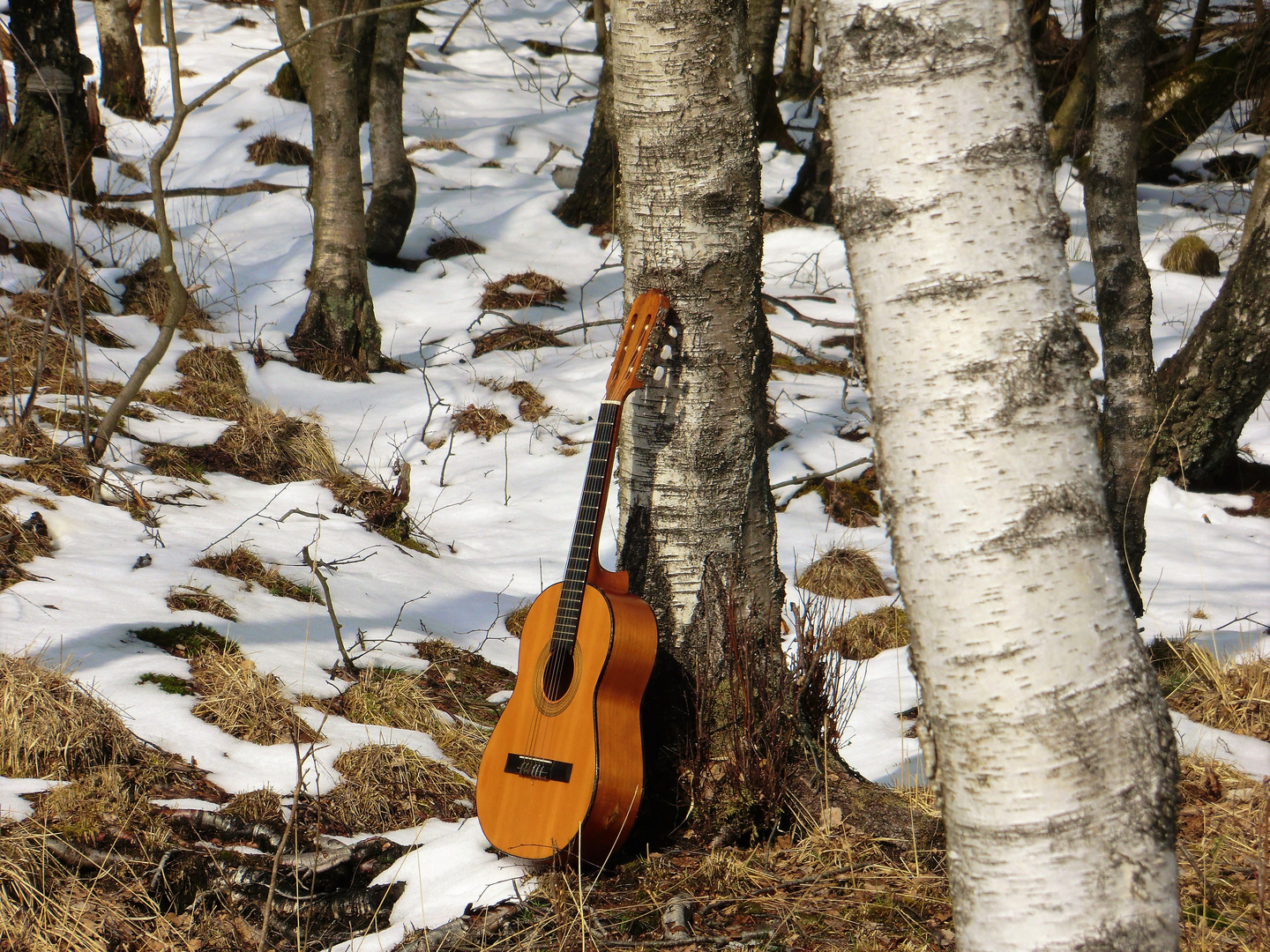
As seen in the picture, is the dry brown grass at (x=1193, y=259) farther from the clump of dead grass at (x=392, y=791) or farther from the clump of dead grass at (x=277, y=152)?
the clump of dead grass at (x=277, y=152)

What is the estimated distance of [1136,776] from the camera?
103 cm

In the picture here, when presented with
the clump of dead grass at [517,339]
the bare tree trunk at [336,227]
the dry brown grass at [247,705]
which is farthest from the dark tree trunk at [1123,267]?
the bare tree trunk at [336,227]

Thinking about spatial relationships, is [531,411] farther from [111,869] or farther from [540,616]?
[111,869]

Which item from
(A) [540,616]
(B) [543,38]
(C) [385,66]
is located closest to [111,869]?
(A) [540,616]

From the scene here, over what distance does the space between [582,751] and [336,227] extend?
4.77 metres

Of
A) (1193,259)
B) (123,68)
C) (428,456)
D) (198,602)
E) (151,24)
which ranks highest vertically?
(151,24)

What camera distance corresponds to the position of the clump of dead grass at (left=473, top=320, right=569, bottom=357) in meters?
6.61

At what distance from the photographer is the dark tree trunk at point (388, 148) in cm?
706

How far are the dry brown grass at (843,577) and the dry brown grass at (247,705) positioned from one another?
2.66 m

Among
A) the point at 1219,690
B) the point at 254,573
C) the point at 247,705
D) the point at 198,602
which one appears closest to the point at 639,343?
the point at 247,705

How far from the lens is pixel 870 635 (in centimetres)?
418

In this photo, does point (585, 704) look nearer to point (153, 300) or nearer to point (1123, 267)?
point (1123, 267)

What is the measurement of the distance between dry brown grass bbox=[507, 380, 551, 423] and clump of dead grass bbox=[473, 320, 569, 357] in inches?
23.5

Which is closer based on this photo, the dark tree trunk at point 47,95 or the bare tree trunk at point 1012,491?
the bare tree trunk at point 1012,491
